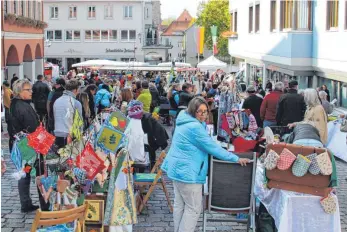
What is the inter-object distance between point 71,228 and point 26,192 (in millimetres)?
2451

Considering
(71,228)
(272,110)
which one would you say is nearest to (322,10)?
(272,110)

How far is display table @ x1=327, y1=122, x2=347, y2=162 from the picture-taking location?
12.2m

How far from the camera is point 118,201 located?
267 inches

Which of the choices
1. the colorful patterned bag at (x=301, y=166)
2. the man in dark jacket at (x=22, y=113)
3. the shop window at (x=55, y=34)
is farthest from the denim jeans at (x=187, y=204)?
the shop window at (x=55, y=34)

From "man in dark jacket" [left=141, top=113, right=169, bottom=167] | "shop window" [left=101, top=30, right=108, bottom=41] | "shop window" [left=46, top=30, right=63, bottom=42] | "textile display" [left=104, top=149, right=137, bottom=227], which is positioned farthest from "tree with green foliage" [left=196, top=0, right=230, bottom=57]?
"textile display" [left=104, top=149, right=137, bottom=227]

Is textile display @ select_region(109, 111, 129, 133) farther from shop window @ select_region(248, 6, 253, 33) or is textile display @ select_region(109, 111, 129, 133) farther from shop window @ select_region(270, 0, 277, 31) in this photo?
shop window @ select_region(248, 6, 253, 33)

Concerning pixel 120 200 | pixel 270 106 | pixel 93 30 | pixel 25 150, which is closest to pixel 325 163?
pixel 120 200

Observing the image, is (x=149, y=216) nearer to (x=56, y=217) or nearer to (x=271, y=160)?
(x=271, y=160)

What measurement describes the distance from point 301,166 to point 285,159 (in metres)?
0.17

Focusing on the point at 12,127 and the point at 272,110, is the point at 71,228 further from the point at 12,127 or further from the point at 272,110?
the point at 272,110

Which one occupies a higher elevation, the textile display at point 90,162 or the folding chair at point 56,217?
the textile display at point 90,162

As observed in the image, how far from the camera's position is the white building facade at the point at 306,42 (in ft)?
57.2

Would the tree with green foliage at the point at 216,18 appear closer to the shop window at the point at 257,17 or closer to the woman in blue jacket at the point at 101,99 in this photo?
the shop window at the point at 257,17

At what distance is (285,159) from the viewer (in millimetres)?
6008
